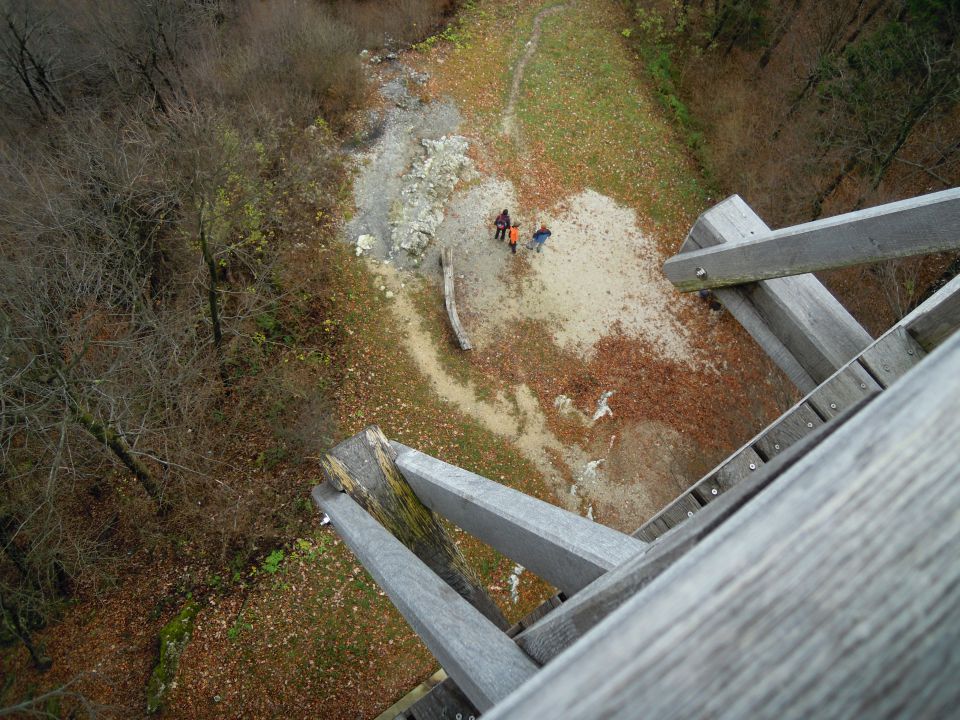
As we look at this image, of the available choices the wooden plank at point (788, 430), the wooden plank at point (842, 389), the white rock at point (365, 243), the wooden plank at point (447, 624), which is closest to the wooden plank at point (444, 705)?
the wooden plank at point (447, 624)

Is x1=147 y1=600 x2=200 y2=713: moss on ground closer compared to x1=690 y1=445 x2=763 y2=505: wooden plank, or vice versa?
x1=690 y1=445 x2=763 y2=505: wooden plank

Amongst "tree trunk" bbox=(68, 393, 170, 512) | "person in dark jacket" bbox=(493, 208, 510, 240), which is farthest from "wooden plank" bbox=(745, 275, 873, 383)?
"person in dark jacket" bbox=(493, 208, 510, 240)

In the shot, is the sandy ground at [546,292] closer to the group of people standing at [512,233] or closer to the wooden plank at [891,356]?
the group of people standing at [512,233]

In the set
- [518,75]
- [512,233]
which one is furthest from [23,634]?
[518,75]

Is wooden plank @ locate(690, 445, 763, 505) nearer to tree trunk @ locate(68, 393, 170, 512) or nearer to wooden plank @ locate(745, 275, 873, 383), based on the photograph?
wooden plank @ locate(745, 275, 873, 383)

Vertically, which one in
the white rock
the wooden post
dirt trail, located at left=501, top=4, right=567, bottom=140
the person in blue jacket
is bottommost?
the wooden post
